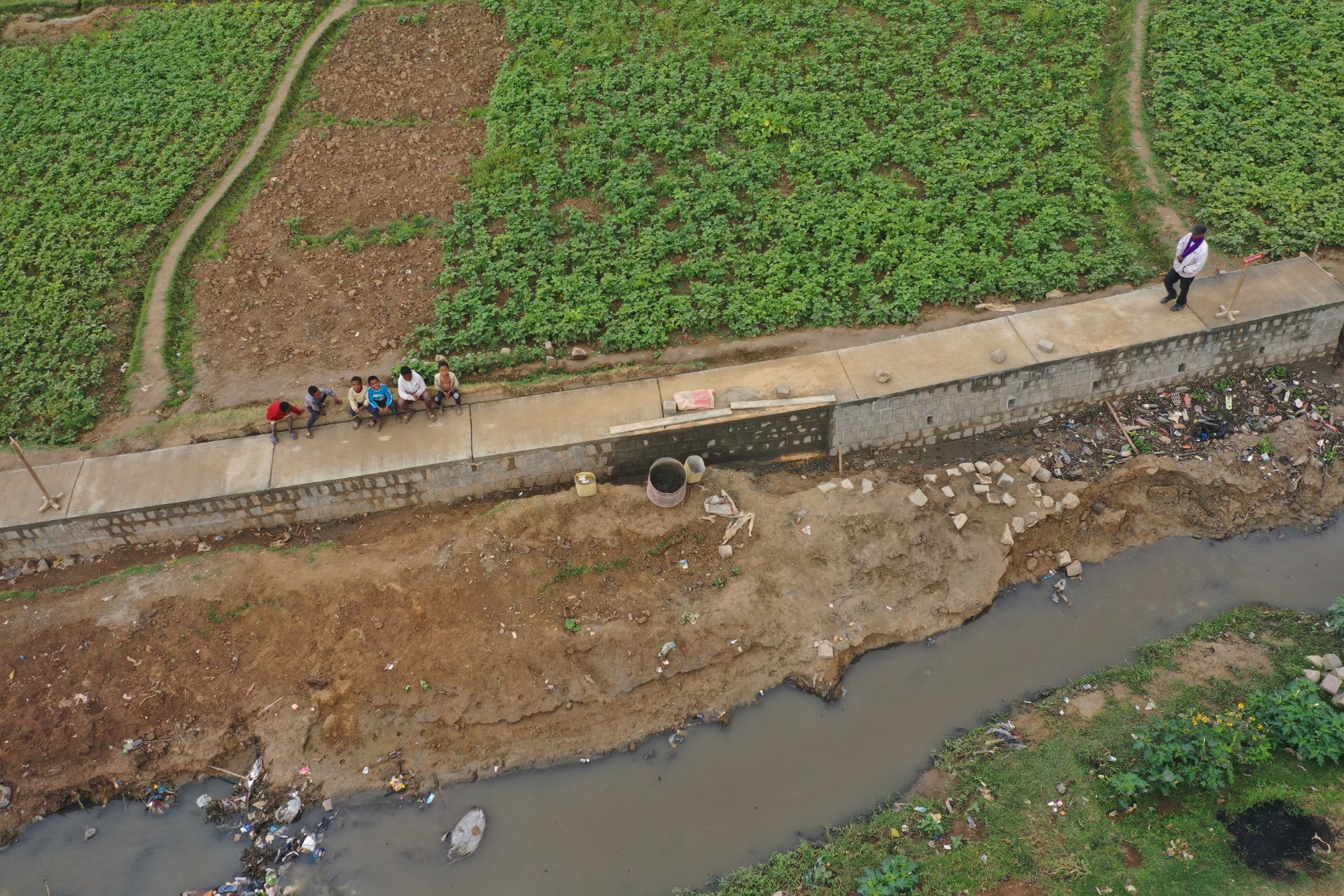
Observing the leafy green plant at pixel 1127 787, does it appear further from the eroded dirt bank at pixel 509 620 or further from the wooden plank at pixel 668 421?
the wooden plank at pixel 668 421

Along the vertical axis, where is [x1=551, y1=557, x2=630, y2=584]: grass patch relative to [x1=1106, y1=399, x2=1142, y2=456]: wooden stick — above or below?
below

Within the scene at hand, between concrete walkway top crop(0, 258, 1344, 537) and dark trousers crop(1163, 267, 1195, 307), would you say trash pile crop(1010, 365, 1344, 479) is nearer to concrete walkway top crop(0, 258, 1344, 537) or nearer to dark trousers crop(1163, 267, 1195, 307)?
concrete walkway top crop(0, 258, 1344, 537)

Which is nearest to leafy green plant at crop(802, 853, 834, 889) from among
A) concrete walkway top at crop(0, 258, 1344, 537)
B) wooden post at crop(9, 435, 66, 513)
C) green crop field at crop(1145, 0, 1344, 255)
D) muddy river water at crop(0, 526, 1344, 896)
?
muddy river water at crop(0, 526, 1344, 896)

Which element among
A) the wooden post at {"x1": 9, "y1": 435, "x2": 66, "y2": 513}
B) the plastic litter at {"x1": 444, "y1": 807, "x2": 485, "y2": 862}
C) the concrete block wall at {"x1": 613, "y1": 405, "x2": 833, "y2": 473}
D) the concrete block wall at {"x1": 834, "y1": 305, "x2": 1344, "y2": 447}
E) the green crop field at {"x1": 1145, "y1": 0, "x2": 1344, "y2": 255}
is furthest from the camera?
the green crop field at {"x1": 1145, "y1": 0, "x2": 1344, "y2": 255}

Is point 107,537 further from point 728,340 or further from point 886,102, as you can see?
point 886,102

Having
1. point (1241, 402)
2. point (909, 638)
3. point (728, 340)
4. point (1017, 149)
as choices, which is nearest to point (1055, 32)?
point (1017, 149)

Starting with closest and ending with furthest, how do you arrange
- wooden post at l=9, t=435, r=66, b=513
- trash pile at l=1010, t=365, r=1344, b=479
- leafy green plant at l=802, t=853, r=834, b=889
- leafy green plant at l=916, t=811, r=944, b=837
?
leafy green plant at l=802, t=853, r=834, b=889 → leafy green plant at l=916, t=811, r=944, b=837 → wooden post at l=9, t=435, r=66, b=513 → trash pile at l=1010, t=365, r=1344, b=479
